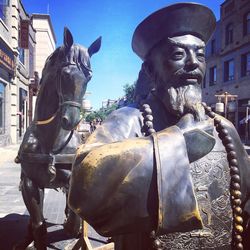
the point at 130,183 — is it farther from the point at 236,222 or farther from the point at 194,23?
the point at 194,23

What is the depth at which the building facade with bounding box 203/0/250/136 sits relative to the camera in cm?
2577

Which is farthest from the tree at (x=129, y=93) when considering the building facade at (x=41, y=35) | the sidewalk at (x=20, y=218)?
the building facade at (x=41, y=35)

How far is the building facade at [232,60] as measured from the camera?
25.8m

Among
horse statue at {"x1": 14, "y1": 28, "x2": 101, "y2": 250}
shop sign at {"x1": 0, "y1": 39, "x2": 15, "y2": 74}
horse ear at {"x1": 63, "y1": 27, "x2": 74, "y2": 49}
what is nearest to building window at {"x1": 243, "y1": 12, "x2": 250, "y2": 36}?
shop sign at {"x1": 0, "y1": 39, "x2": 15, "y2": 74}

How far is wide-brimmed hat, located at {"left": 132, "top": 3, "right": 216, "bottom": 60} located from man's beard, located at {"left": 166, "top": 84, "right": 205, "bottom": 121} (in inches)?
8.8

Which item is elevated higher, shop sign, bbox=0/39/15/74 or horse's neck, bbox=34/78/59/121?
shop sign, bbox=0/39/15/74

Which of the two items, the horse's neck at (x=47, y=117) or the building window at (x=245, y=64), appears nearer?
the horse's neck at (x=47, y=117)

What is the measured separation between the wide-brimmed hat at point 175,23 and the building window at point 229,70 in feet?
92.6

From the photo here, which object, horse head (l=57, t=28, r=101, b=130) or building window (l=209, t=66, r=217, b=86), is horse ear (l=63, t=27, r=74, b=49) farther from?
building window (l=209, t=66, r=217, b=86)

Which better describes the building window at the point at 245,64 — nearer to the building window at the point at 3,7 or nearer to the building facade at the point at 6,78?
the building facade at the point at 6,78

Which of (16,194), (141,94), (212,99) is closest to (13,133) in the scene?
(16,194)

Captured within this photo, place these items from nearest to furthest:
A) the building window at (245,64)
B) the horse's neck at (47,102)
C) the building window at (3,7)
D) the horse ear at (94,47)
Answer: the horse's neck at (47,102) < the horse ear at (94,47) < the building window at (3,7) < the building window at (245,64)

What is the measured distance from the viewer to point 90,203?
97 centimetres

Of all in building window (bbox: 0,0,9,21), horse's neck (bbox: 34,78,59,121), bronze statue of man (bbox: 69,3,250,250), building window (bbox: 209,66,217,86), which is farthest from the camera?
building window (bbox: 209,66,217,86)
